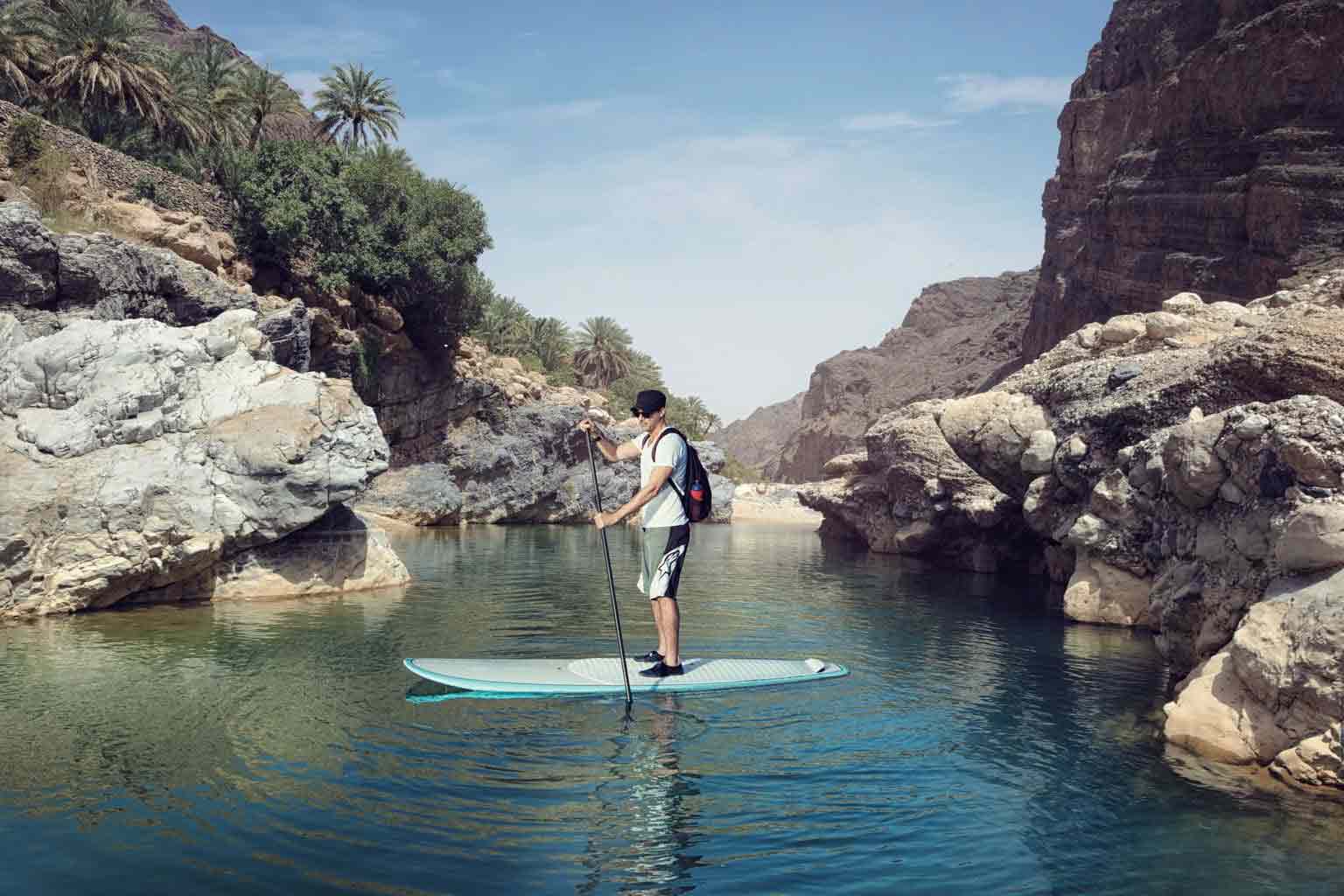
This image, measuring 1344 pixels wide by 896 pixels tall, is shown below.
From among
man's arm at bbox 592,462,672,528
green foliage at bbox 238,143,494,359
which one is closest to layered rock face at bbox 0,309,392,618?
man's arm at bbox 592,462,672,528

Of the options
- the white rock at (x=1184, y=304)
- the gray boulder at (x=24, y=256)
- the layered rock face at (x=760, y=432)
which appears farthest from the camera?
the layered rock face at (x=760, y=432)

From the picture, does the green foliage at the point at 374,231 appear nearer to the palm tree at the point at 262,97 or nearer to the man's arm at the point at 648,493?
the palm tree at the point at 262,97

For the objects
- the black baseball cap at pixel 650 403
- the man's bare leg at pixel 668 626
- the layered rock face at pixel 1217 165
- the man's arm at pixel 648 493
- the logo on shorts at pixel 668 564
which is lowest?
the man's bare leg at pixel 668 626

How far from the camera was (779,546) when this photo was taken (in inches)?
1390

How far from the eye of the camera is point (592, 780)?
7.10 metres

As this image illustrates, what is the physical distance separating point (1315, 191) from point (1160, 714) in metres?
33.9

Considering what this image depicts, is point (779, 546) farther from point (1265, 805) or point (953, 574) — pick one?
point (1265, 805)

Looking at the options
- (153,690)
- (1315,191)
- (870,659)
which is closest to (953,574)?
(870,659)

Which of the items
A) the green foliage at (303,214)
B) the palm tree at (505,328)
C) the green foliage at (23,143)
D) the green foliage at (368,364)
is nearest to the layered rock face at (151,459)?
the green foliage at (23,143)

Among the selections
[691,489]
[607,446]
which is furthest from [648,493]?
[607,446]

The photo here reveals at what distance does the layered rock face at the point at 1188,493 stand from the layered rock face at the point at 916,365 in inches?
2059

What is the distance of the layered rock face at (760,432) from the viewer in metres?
153

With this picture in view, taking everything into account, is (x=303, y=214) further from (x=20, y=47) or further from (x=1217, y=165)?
(x=1217, y=165)

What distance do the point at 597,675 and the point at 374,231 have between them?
3012 centimetres
